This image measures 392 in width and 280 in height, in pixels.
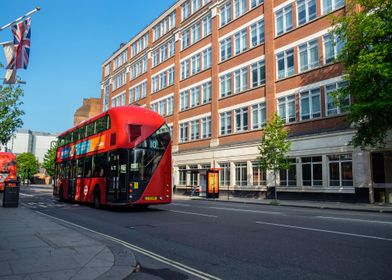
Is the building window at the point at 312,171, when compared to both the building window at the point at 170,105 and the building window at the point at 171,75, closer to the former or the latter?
the building window at the point at 170,105

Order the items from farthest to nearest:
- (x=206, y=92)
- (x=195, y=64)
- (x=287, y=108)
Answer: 1. (x=195, y=64)
2. (x=206, y=92)
3. (x=287, y=108)

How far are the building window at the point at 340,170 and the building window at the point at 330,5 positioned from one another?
10670 mm

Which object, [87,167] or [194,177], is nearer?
[87,167]

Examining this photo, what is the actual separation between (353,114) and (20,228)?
16.7m

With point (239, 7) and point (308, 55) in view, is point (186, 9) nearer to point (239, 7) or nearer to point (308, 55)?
point (239, 7)

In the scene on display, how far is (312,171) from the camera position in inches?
1072

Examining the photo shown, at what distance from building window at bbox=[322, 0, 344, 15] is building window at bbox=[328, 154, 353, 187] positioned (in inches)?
420

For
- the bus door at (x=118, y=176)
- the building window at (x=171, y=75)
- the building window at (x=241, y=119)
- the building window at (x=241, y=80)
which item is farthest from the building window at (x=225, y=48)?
the bus door at (x=118, y=176)

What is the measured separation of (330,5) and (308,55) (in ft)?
12.5

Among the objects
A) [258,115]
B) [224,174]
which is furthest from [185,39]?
[224,174]

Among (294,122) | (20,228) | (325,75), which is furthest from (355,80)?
(20,228)

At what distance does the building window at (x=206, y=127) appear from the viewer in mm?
38875

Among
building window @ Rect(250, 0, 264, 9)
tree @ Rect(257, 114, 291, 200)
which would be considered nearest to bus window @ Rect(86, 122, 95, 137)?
tree @ Rect(257, 114, 291, 200)

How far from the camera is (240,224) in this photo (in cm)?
1158
